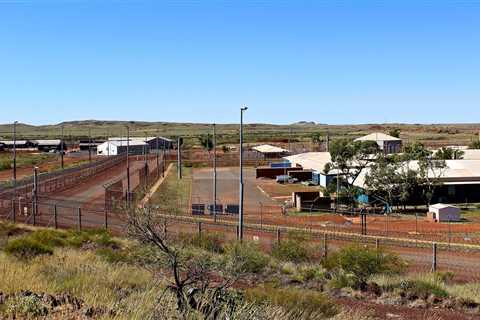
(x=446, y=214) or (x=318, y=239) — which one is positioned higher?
(x=318, y=239)

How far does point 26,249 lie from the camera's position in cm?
1989

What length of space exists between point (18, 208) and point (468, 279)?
3122 centimetres

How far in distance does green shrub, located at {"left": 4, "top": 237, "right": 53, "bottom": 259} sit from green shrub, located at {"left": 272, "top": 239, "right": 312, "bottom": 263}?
9654mm

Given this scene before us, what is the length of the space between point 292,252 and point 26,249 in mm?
11016

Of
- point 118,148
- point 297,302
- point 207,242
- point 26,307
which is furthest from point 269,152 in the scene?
point 26,307

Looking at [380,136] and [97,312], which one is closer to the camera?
[97,312]

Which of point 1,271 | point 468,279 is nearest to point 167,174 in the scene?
point 468,279

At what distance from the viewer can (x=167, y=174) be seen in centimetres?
8719

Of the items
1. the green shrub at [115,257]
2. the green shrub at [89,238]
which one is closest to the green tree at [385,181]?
the green shrub at [89,238]

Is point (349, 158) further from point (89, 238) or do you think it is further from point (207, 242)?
point (89, 238)

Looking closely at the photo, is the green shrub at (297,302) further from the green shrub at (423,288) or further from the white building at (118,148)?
the white building at (118,148)

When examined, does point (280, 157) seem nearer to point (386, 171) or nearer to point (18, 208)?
point (386, 171)

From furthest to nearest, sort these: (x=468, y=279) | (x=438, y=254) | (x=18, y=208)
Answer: (x=18, y=208) → (x=438, y=254) → (x=468, y=279)

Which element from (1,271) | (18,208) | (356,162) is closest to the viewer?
(1,271)
